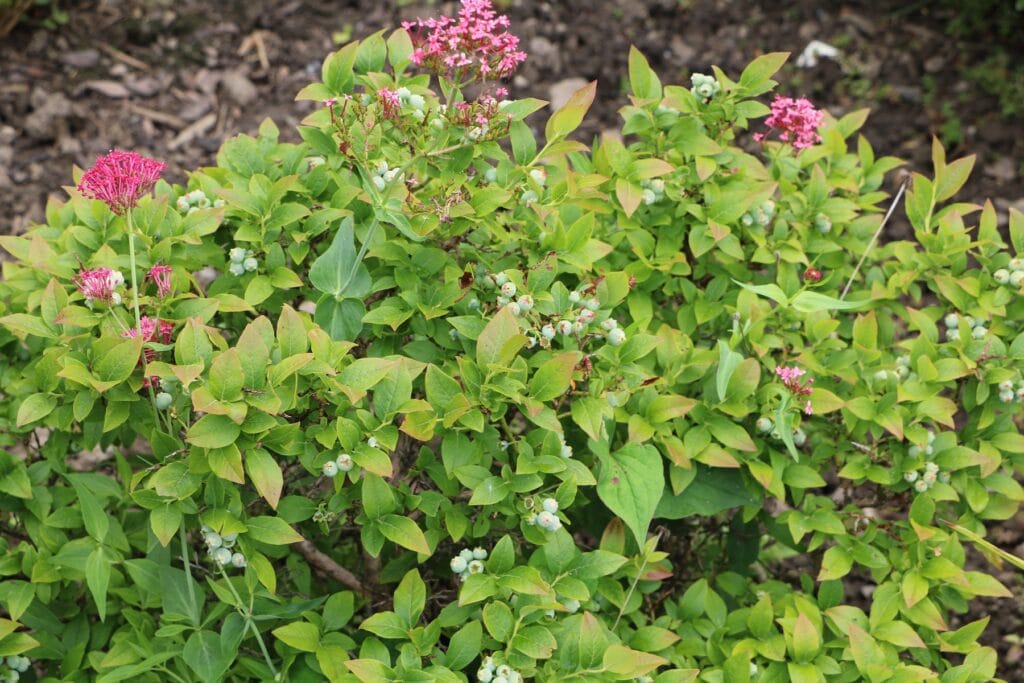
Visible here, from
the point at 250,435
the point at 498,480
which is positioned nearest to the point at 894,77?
the point at 498,480

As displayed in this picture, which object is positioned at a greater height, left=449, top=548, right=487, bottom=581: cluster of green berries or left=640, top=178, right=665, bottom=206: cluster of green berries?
left=640, top=178, right=665, bottom=206: cluster of green berries

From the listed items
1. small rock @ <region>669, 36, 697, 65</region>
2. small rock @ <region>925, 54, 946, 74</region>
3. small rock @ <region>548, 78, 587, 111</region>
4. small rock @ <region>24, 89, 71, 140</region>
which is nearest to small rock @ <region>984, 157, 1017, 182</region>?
small rock @ <region>925, 54, 946, 74</region>

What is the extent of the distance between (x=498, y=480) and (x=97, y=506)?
756 mm

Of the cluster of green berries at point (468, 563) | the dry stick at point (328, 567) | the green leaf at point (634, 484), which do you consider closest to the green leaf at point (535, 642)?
the cluster of green berries at point (468, 563)

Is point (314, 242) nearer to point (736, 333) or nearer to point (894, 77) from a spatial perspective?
point (736, 333)

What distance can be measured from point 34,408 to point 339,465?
563mm

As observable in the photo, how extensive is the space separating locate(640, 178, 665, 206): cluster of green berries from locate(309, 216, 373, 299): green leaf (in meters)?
0.64

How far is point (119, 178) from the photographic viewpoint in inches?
70.9

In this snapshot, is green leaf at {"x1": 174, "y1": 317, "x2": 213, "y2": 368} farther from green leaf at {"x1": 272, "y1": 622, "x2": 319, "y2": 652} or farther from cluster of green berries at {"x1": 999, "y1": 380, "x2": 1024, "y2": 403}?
cluster of green berries at {"x1": 999, "y1": 380, "x2": 1024, "y2": 403}

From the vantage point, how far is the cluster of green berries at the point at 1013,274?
2209 millimetres

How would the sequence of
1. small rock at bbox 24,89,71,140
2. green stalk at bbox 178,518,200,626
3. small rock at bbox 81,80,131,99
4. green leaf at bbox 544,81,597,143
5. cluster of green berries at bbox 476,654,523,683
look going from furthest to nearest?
small rock at bbox 81,80,131,99
small rock at bbox 24,89,71,140
green leaf at bbox 544,81,597,143
green stalk at bbox 178,518,200,626
cluster of green berries at bbox 476,654,523,683

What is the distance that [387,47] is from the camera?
2.20 metres

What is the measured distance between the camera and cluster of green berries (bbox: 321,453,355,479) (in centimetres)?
174

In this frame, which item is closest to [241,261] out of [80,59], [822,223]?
[822,223]
